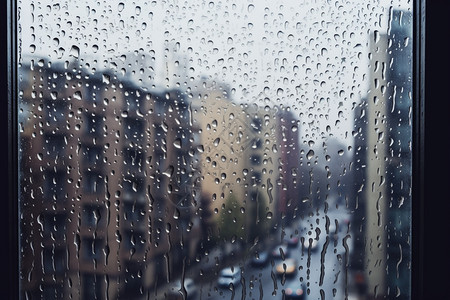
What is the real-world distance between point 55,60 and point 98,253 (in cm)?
40

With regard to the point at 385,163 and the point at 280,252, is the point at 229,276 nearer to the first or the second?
the point at 280,252

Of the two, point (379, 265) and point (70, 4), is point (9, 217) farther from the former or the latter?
point (379, 265)

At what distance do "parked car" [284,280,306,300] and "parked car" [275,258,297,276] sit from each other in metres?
0.02

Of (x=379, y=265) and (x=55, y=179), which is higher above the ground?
(x=55, y=179)

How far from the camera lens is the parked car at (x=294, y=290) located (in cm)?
76

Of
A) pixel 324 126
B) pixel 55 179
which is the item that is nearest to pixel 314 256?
pixel 324 126

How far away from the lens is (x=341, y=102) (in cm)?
77

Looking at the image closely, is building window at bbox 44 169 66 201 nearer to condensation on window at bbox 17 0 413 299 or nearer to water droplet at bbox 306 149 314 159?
condensation on window at bbox 17 0 413 299

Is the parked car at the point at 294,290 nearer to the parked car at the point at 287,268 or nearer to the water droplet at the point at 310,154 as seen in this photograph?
the parked car at the point at 287,268

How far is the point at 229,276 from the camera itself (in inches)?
30.3

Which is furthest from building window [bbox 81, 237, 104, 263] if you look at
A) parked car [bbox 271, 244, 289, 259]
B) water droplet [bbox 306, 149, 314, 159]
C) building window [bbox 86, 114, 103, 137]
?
water droplet [bbox 306, 149, 314, 159]

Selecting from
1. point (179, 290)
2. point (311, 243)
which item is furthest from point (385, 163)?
point (179, 290)
